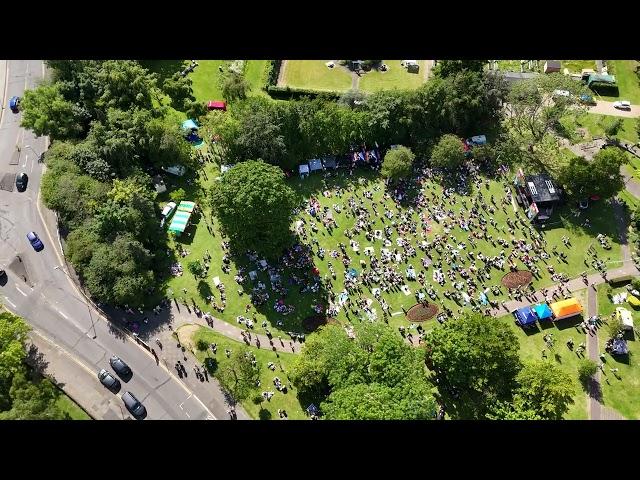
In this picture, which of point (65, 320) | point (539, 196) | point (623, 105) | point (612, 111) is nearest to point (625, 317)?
point (539, 196)

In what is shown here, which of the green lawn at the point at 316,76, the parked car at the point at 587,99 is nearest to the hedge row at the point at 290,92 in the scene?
the green lawn at the point at 316,76

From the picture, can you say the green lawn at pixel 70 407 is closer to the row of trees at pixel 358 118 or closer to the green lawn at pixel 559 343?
the row of trees at pixel 358 118

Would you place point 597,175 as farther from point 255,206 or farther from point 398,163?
point 255,206

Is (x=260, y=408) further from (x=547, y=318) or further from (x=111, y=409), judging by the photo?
(x=547, y=318)

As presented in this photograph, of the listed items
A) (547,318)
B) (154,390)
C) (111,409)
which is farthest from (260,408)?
(547,318)

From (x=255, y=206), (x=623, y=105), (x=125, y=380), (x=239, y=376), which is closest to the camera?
(x=239, y=376)
